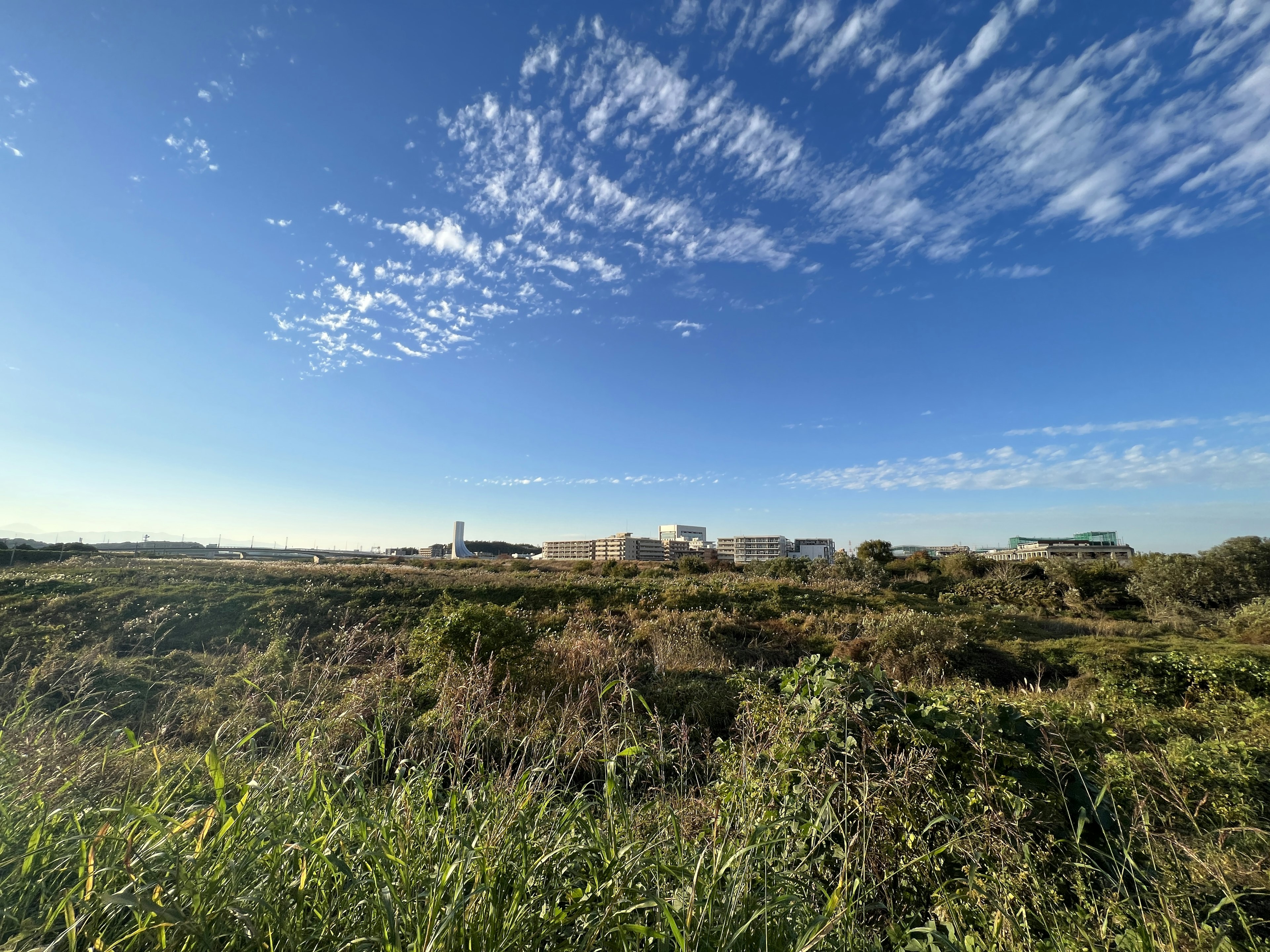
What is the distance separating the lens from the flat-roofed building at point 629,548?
2849 inches

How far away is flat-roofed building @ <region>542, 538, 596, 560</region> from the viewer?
80.6 metres

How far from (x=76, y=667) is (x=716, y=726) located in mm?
5953

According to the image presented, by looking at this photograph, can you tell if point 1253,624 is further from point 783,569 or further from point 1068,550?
point 1068,550

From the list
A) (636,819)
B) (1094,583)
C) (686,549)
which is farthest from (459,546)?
(636,819)

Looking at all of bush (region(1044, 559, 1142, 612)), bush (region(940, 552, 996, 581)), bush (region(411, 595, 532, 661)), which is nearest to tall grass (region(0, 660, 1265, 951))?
bush (region(411, 595, 532, 661))

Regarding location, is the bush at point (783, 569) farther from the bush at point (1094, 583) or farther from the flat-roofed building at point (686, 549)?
the flat-roofed building at point (686, 549)

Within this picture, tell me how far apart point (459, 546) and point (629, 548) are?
75.3 ft

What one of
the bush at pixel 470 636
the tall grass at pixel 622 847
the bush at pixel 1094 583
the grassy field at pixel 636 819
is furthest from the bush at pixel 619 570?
the tall grass at pixel 622 847

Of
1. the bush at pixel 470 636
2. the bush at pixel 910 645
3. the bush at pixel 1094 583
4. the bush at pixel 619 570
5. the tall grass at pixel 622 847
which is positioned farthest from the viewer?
the bush at pixel 619 570

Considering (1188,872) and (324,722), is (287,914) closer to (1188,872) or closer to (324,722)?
(324,722)

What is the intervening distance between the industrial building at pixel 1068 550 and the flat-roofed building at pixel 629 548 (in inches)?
1559

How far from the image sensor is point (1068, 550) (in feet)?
143

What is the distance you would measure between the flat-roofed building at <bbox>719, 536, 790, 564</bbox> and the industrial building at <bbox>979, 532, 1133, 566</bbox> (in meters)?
30.5

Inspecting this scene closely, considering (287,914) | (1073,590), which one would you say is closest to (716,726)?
(287,914)
